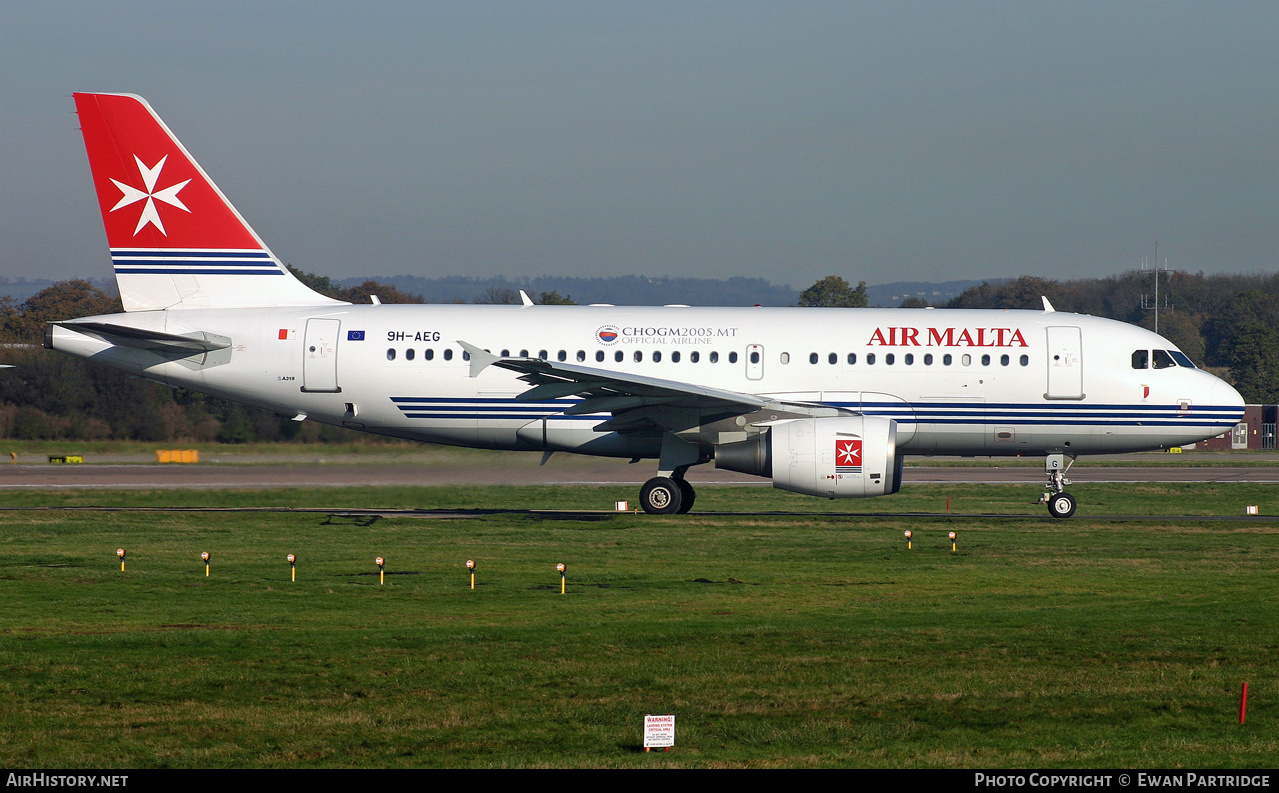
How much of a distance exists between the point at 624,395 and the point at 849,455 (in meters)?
4.70

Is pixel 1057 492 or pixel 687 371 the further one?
pixel 1057 492

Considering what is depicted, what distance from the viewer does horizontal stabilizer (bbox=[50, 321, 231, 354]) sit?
24.8m

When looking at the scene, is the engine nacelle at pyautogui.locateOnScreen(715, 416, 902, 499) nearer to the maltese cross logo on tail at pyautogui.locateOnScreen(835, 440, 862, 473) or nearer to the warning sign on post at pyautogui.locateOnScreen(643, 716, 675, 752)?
the maltese cross logo on tail at pyautogui.locateOnScreen(835, 440, 862, 473)

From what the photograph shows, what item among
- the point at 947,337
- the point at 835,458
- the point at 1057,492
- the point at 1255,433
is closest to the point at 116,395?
the point at 835,458

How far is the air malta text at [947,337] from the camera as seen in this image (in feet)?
86.0

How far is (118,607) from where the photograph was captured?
14891mm

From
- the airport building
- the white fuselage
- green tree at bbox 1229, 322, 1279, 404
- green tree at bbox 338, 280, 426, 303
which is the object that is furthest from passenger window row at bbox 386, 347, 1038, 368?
green tree at bbox 1229, 322, 1279, 404

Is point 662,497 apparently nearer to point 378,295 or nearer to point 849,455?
point 849,455

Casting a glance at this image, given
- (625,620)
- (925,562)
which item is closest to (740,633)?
(625,620)

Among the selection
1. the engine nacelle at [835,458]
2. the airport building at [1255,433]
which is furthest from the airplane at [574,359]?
the airport building at [1255,433]

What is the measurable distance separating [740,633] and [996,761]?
498 centimetres

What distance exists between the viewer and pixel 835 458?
933 inches

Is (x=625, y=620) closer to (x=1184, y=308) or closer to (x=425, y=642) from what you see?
(x=425, y=642)

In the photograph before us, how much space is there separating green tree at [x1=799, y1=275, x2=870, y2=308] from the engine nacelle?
87207 millimetres
